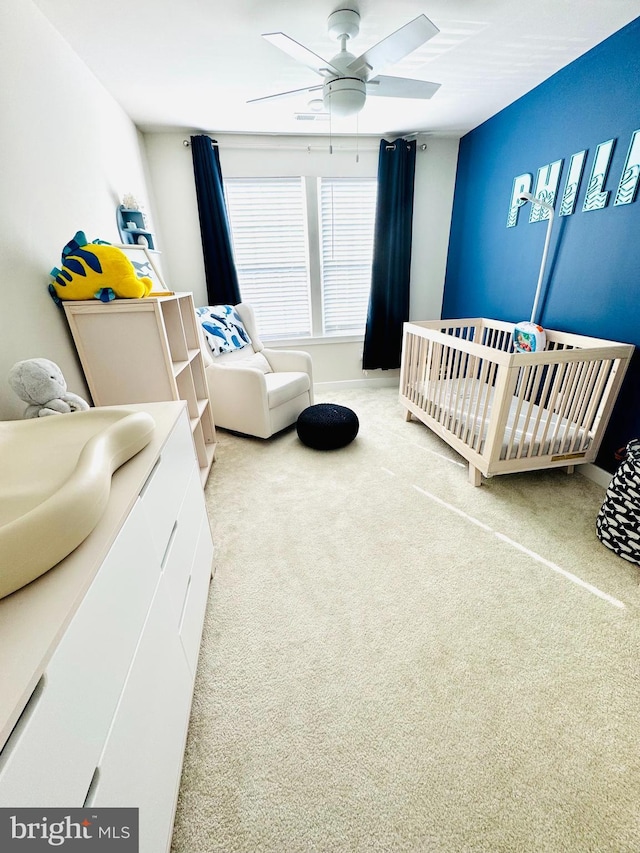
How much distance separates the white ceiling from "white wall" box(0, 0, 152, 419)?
0.17m

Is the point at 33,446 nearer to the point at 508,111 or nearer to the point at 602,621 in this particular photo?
the point at 602,621

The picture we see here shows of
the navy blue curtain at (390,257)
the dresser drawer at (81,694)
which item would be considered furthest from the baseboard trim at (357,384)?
the dresser drawer at (81,694)

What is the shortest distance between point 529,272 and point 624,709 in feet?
8.21

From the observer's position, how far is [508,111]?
2498 millimetres

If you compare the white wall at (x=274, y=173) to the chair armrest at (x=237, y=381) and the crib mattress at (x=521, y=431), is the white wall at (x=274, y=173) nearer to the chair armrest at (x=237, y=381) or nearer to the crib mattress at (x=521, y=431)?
the chair armrest at (x=237, y=381)

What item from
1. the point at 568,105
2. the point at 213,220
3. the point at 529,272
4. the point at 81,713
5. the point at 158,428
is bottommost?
the point at 81,713

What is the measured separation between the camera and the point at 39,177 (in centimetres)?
144

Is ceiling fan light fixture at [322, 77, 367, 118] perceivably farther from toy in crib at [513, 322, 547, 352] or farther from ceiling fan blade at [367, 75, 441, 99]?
toy in crib at [513, 322, 547, 352]

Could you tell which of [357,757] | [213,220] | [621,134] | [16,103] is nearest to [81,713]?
[357,757]

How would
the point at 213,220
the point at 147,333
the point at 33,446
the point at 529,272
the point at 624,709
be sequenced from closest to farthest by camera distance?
the point at 33,446 → the point at 624,709 → the point at 147,333 → the point at 529,272 → the point at 213,220

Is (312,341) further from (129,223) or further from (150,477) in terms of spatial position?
(150,477)

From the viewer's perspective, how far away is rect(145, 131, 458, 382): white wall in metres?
2.87

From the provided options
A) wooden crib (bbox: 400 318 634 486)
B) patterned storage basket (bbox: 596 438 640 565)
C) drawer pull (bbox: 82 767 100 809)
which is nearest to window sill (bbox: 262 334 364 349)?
wooden crib (bbox: 400 318 634 486)

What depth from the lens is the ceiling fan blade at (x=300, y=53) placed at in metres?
1.33
